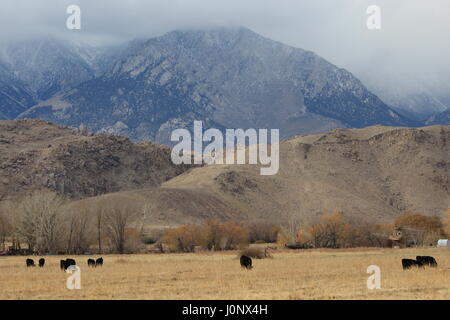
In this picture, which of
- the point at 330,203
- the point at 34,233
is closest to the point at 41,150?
the point at 330,203

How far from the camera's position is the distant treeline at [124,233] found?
3324 inches

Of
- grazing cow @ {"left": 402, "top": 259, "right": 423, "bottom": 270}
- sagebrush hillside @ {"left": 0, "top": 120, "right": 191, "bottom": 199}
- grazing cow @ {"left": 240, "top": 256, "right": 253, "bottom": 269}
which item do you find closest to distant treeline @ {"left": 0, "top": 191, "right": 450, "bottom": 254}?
grazing cow @ {"left": 240, "top": 256, "right": 253, "bottom": 269}

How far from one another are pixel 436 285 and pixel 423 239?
69622 millimetres

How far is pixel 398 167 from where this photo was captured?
190 meters

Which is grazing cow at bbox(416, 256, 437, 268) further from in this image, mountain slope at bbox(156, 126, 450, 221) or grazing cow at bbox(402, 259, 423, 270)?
mountain slope at bbox(156, 126, 450, 221)

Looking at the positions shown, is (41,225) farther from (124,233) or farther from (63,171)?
(63,171)

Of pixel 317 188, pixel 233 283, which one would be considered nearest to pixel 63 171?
pixel 317 188

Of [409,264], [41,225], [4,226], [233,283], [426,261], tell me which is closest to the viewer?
[233,283]

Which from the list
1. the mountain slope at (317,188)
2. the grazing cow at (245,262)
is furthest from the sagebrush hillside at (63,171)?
the grazing cow at (245,262)

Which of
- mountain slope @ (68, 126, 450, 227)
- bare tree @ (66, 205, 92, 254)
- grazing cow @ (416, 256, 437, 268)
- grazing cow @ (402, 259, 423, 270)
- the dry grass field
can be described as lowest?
the dry grass field

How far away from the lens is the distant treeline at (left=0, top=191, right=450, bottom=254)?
84.4 meters

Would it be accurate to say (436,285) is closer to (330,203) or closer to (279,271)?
(279,271)

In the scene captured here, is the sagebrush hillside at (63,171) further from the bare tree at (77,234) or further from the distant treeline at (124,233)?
the bare tree at (77,234)

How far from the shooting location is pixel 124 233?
298 ft
